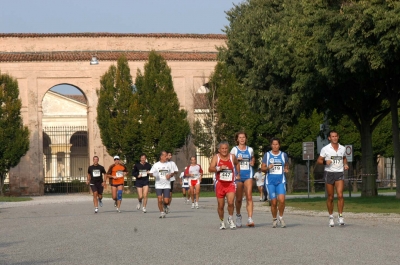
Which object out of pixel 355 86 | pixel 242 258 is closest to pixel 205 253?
pixel 242 258

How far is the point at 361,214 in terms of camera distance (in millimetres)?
24125

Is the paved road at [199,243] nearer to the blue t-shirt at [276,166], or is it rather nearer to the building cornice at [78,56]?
the blue t-shirt at [276,166]

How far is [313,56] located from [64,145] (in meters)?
45.6

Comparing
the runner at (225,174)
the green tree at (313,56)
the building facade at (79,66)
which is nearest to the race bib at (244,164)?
the runner at (225,174)

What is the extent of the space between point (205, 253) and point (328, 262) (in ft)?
7.18

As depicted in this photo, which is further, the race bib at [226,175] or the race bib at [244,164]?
the race bib at [244,164]

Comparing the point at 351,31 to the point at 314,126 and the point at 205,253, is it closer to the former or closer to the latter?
the point at 205,253

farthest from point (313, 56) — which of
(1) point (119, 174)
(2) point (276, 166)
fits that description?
(2) point (276, 166)

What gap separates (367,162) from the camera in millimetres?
35375

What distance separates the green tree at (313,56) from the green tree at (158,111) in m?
19.1

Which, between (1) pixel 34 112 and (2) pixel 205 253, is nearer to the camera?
(2) pixel 205 253

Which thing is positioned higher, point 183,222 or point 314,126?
point 314,126

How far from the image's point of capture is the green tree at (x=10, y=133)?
182ft

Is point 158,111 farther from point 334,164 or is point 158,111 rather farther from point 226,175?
point 226,175
